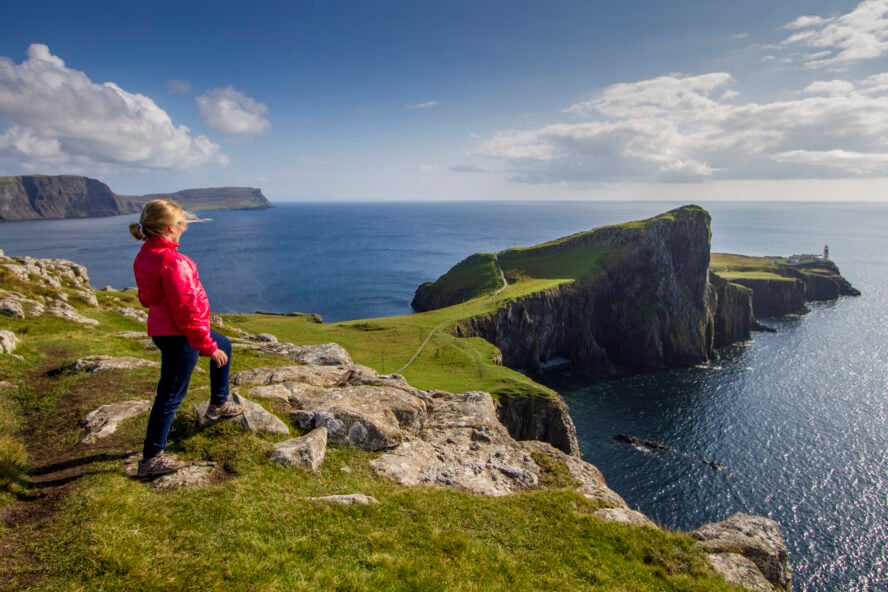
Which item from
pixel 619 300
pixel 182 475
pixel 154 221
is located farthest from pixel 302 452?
pixel 619 300

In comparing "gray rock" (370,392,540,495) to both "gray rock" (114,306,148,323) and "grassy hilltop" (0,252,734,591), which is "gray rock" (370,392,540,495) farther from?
"gray rock" (114,306,148,323)

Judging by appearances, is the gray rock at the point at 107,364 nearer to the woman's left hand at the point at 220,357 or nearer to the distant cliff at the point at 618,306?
the woman's left hand at the point at 220,357

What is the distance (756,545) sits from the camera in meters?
13.9

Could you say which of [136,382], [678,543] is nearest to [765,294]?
[678,543]

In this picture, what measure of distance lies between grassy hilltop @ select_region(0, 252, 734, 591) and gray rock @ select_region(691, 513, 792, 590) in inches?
73.9

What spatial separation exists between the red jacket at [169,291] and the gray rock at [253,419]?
4640 millimetres

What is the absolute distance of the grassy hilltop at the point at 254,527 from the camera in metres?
7.64

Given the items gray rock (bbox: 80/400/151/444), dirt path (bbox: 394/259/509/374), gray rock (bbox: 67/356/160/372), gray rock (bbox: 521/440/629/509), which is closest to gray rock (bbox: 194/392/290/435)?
gray rock (bbox: 80/400/151/444)

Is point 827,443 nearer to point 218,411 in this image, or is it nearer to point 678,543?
point 678,543

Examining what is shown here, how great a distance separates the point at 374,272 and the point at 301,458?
6307 inches

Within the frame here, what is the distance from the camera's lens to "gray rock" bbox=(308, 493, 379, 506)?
1096 cm

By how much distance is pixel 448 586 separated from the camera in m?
8.62

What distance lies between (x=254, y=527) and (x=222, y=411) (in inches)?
180

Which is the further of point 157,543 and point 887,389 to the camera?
point 887,389
